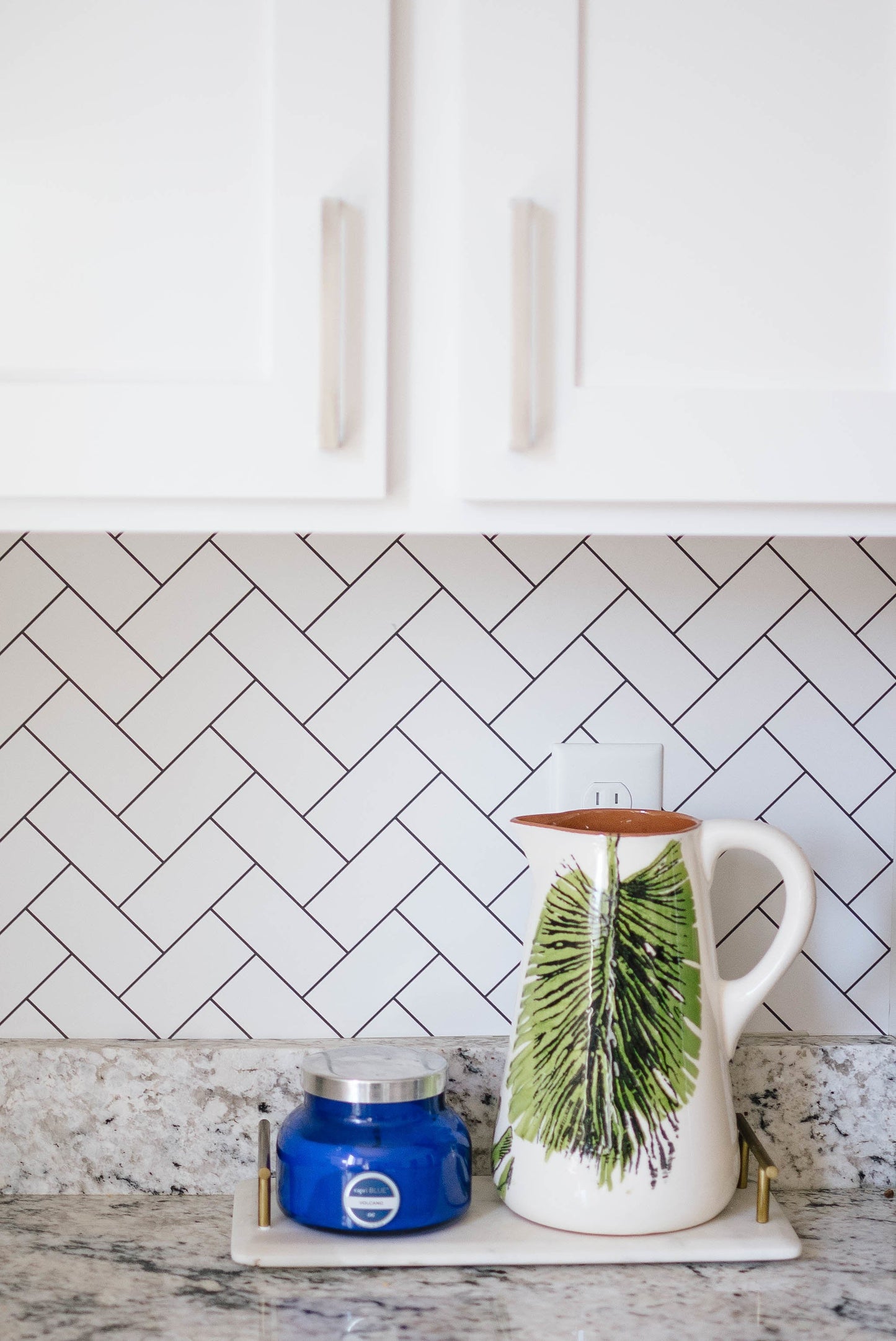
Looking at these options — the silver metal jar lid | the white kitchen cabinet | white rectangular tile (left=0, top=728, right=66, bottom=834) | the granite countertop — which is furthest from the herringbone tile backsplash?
the white kitchen cabinet

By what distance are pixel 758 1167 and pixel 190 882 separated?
0.56 m

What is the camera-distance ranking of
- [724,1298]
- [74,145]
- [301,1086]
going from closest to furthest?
1. [74,145]
2. [724,1298]
3. [301,1086]

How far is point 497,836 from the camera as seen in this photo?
1.17m

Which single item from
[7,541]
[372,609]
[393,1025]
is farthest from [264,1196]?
[7,541]

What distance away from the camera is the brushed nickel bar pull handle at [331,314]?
801 millimetres

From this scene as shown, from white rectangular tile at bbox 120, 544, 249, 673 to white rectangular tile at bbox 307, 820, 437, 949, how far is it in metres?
0.26

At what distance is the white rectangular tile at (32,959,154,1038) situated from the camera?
1146 millimetres

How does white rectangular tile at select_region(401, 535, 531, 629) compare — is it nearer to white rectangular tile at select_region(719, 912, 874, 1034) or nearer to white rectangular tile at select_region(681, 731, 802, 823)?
white rectangular tile at select_region(681, 731, 802, 823)

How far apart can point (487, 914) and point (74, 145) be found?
74cm

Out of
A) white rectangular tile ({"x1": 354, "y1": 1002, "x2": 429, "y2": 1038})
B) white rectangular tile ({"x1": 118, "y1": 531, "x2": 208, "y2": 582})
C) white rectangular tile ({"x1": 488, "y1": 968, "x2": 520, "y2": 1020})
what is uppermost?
white rectangular tile ({"x1": 118, "y1": 531, "x2": 208, "y2": 582})

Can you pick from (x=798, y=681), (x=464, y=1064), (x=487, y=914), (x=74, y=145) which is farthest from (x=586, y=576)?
(x=74, y=145)

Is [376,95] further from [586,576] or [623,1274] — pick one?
[623,1274]

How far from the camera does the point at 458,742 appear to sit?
116 cm

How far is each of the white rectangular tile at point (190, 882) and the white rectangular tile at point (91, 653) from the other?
15 centimetres
